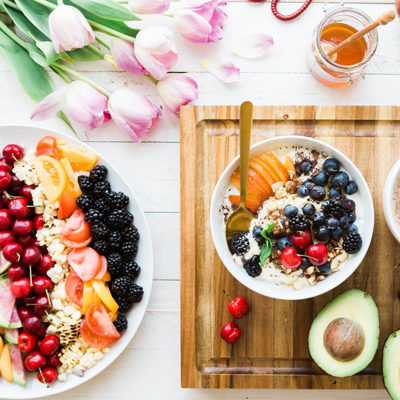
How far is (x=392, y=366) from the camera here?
113 cm

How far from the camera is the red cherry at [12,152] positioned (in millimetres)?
1295

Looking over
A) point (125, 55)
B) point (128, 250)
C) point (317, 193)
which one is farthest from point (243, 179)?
point (125, 55)

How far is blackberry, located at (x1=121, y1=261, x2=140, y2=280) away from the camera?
1.29m

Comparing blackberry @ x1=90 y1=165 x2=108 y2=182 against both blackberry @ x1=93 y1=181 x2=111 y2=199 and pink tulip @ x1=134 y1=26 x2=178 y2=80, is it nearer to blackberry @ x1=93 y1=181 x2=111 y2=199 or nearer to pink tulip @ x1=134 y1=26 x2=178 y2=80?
blackberry @ x1=93 y1=181 x2=111 y2=199

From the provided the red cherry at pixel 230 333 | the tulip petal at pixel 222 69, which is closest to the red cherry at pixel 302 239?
the red cherry at pixel 230 333

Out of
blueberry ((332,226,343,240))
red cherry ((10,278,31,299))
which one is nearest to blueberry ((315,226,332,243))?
blueberry ((332,226,343,240))

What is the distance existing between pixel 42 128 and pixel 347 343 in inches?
43.0

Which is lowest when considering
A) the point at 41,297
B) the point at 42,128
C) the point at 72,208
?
the point at 41,297

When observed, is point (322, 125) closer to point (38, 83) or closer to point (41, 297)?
point (38, 83)

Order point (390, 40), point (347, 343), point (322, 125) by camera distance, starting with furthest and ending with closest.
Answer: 1. point (390, 40)
2. point (322, 125)
3. point (347, 343)

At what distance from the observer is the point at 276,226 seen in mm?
1117

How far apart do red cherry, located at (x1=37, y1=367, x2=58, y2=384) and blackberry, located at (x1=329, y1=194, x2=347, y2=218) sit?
3.26 feet

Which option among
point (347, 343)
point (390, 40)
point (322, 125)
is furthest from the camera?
point (390, 40)

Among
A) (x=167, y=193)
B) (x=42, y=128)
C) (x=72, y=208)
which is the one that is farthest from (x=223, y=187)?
(x=42, y=128)
